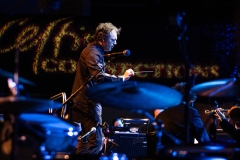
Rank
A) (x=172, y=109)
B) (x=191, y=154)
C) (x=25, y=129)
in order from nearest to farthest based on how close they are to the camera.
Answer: (x=191, y=154), (x=25, y=129), (x=172, y=109)

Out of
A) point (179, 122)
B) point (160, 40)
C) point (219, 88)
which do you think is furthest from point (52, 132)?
point (160, 40)

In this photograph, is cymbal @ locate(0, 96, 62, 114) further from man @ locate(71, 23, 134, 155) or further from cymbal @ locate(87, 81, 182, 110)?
man @ locate(71, 23, 134, 155)

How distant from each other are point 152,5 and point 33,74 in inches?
91.7

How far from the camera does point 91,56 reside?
543 cm

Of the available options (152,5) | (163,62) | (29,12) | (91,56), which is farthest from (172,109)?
(29,12)

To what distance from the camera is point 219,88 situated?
381cm

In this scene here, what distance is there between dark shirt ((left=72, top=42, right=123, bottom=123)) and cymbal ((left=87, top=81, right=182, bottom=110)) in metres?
1.66

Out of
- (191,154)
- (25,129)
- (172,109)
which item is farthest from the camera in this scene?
Answer: (172,109)

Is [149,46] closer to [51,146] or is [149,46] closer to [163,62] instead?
[163,62]

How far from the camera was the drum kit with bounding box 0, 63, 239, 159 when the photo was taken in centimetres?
333

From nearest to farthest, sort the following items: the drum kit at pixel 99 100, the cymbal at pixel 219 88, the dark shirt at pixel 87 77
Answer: the drum kit at pixel 99 100 < the cymbal at pixel 219 88 < the dark shirt at pixel 87 77

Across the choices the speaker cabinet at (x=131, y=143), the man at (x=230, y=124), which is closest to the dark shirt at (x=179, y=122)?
the man at (x=230, y=124)

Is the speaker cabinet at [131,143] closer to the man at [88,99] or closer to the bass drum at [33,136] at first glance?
the man at [88,99]

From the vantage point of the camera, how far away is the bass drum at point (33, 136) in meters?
3.34
